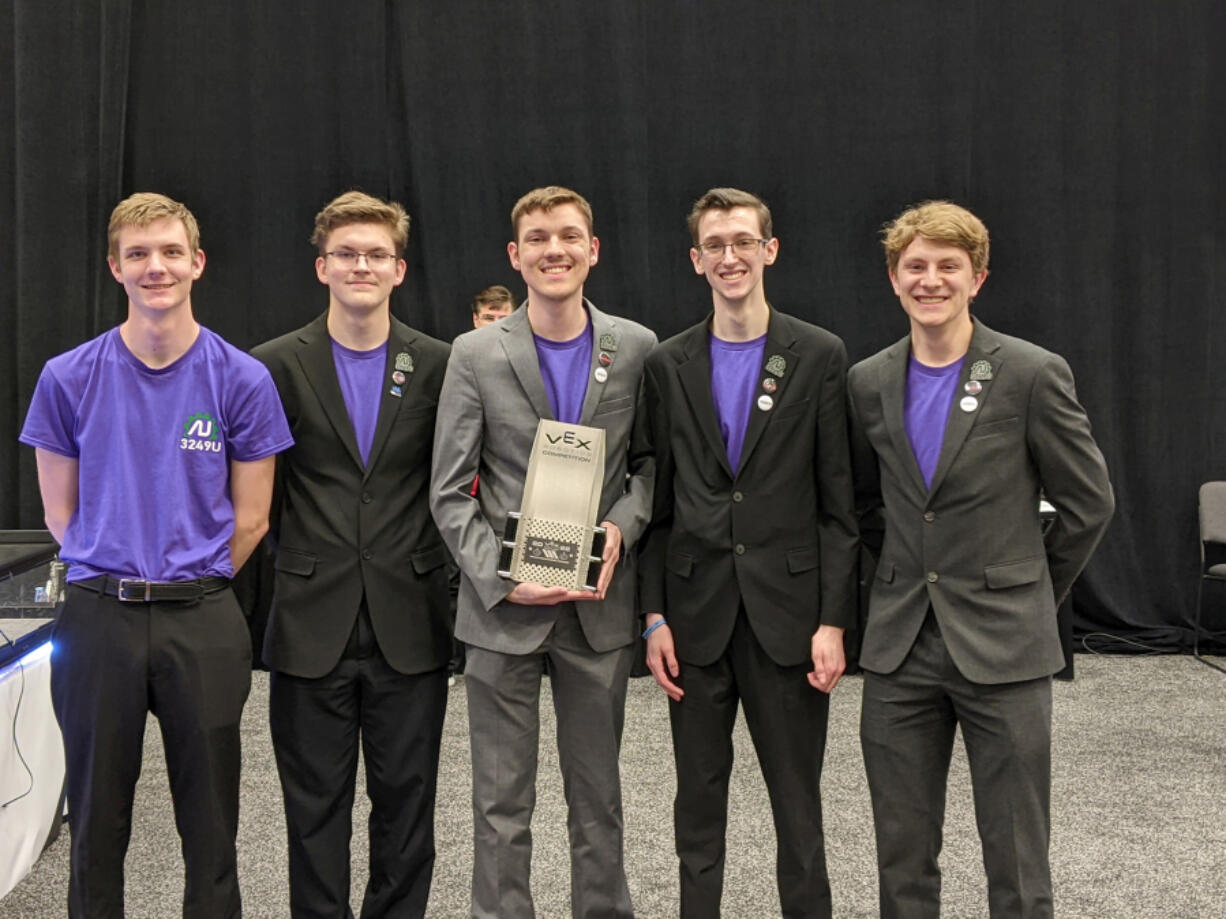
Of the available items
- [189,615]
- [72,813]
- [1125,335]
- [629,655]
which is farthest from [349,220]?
[1125,335]

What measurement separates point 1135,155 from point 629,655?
492 cm

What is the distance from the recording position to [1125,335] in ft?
20.4

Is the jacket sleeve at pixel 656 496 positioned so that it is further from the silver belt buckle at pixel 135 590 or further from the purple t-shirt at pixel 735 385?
the silver belt buckle at pixel 135 590

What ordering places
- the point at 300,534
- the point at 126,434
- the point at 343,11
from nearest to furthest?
the point at 126,434, the point at 300,534, the point at 343,11

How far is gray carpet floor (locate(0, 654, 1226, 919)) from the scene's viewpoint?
3.21 meters

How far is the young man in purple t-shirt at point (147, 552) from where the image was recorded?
2.44 metres

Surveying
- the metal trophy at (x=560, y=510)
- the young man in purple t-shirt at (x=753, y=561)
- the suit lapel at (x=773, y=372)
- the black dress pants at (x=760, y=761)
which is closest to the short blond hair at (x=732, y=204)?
the young man in purple t-shirt at (x=753, y=561)

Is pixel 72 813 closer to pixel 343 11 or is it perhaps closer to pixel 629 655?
pixel 629 655

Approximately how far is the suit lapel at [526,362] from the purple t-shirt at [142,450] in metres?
0.61

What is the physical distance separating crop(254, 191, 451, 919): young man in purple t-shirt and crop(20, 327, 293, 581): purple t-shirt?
21 centimetres

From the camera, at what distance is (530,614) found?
2.61 metres

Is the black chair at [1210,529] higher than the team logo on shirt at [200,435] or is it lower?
lower

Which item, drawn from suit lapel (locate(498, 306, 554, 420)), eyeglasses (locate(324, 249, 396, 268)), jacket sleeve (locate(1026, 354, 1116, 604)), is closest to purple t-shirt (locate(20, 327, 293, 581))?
eyeglasses (locate(324, 249, 396, 268))

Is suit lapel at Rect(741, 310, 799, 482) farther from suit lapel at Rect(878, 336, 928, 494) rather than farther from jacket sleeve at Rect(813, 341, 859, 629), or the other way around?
suit lapel at Rect(878, 336, 928, 494)
